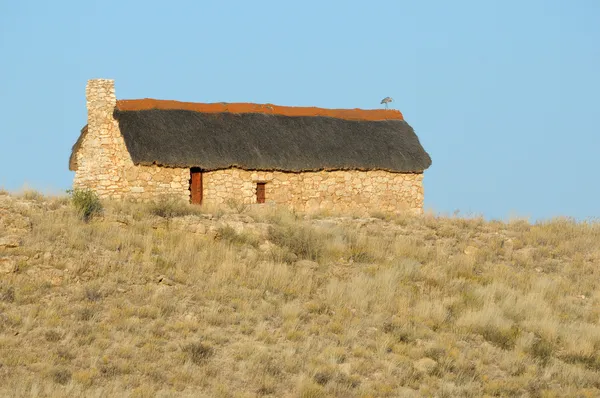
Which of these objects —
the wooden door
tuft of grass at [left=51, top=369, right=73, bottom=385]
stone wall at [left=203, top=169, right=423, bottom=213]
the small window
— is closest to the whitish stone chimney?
the wooden door

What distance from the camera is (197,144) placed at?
81.1 ft

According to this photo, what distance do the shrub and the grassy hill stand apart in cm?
21

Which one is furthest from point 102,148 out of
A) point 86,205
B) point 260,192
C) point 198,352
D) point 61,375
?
point 61,375

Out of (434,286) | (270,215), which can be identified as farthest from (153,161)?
(434,286)

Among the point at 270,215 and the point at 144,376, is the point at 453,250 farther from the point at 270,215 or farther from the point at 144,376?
the point at 144,376

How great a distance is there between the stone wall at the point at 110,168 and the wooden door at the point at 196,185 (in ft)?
1.23

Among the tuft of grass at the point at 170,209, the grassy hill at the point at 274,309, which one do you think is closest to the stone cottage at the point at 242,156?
the tuft of grass at the point at 170,209

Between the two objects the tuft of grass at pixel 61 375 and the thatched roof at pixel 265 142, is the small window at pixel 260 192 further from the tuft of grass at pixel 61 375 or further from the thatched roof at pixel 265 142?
the tuft of grass at pixel 61 375

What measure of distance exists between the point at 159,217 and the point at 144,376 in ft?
24.8

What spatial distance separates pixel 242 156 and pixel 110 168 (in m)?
3.59

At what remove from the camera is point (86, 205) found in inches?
744

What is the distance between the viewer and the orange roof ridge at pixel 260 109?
83.7 feet

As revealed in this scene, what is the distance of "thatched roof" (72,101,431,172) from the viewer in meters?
24.3

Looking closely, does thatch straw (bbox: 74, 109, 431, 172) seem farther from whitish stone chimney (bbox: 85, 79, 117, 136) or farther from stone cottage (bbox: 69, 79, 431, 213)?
whitish stone chimney (bbox: 85, 79, 117, 136)
